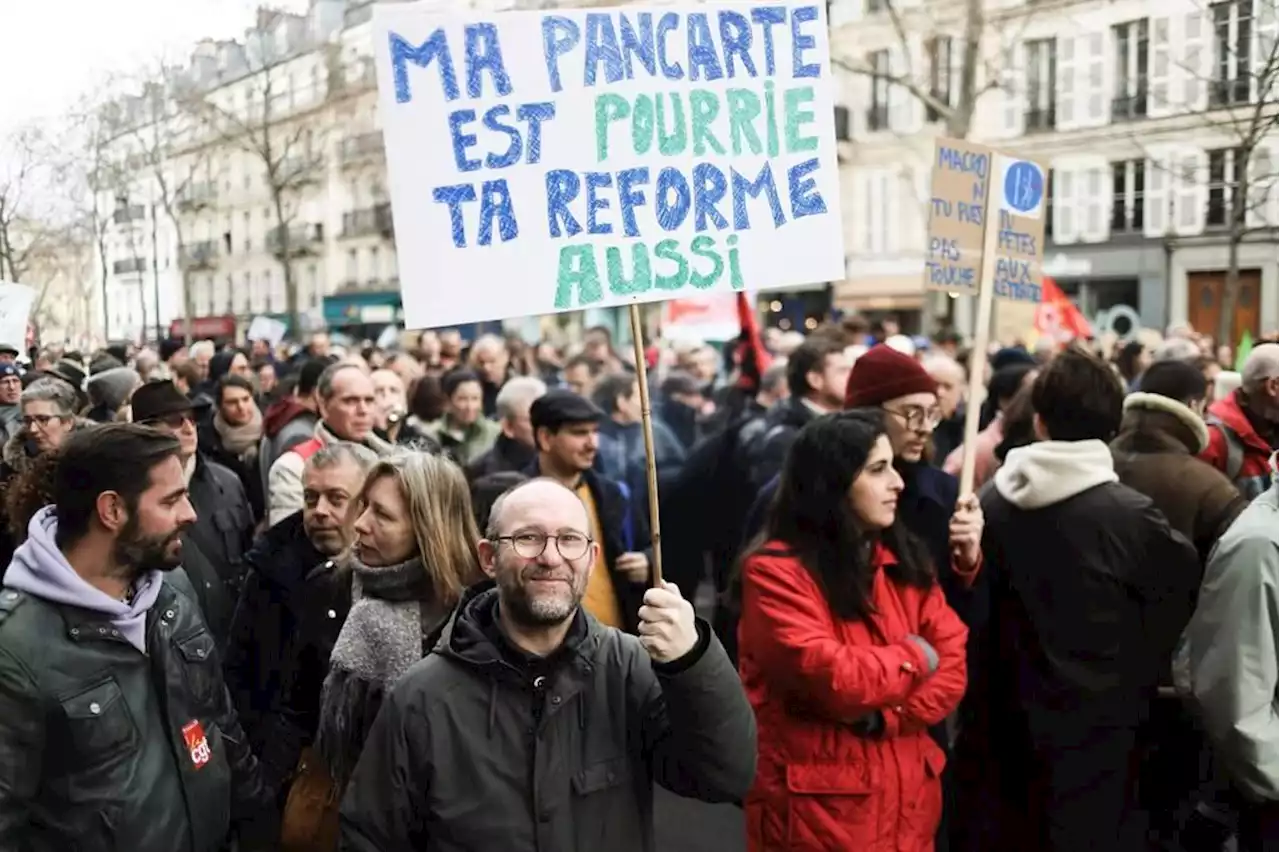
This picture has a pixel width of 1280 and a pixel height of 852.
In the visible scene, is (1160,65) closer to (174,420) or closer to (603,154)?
(174,420)

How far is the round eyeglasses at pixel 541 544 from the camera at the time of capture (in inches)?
105

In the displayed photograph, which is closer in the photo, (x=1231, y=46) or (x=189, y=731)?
(x=189, y=731)

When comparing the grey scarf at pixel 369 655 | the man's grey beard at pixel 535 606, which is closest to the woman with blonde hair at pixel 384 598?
the grey scarf at pixel 369 655

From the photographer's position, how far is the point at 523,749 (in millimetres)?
2617

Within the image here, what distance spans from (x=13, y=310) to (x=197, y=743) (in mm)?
5657

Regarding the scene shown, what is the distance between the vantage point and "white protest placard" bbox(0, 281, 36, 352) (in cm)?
774

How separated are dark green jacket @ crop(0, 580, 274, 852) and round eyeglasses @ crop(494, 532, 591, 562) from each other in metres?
0.87

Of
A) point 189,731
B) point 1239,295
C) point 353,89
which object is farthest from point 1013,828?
point 353,89

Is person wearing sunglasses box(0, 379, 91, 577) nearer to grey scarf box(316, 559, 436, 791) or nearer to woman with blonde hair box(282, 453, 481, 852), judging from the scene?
woman with blonde hair box(282, 453, 481, 852)

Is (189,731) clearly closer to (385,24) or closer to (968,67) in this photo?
(385,24)

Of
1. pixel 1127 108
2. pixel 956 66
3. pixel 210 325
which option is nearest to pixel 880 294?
pixel 956 66

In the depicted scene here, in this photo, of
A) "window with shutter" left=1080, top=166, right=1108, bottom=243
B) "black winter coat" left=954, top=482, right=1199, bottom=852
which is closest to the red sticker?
"black winter coat" left=954, top=482, right=1199, bottom=852

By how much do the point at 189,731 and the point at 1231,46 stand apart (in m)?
8.96

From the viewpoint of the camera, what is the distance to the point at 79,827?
2754 mm
